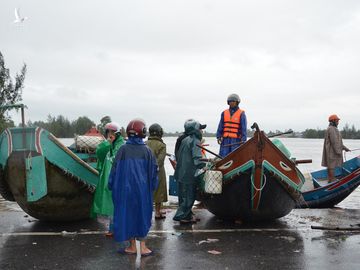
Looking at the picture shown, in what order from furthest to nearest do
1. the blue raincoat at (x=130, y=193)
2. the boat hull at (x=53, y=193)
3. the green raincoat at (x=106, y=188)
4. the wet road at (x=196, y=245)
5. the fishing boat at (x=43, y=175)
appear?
1. the boat hull at (x=53, y=193)
2. the fishing boat at (x=43, y=175)
3. the green raincoat at (x=106, y=188)
4. the blue raincoat at (x=130, y=193)
5. the wet road at (x=196, y=245)

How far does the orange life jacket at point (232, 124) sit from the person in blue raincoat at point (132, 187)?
3314mm

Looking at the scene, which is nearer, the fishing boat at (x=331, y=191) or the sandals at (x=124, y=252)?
the sandals at (x=124, y=252)

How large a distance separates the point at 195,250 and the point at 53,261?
5.73 ft

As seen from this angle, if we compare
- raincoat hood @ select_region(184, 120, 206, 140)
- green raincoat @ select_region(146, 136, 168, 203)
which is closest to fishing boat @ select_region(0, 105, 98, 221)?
green raincoat @ select_region(146, 136, 168, 203)

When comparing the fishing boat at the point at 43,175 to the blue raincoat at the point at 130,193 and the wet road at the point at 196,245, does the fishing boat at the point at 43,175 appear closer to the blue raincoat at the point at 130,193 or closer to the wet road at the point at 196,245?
the wet road at the point at 196,245

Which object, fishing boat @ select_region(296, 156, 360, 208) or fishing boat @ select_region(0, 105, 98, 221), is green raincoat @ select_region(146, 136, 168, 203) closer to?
fishing boat @ select_region(0, 105, 98, 221)

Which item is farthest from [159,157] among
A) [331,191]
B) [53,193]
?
[331,191]

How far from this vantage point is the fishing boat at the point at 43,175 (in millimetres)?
6848

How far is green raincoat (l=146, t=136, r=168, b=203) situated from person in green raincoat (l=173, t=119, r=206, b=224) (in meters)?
0.28

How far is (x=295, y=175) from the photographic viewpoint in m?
7.51

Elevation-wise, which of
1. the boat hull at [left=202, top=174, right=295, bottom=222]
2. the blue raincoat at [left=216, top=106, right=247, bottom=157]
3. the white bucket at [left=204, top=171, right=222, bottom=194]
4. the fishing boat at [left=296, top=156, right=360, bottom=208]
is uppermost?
the blue raincoat at [left=216, top=106, right=247, bottom=157]

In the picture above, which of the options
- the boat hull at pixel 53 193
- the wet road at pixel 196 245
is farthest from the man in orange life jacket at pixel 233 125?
the boat hull at pixel 53 193

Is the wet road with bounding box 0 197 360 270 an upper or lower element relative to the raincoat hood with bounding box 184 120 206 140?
lower

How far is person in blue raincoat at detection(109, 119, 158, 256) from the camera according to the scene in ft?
18.4
